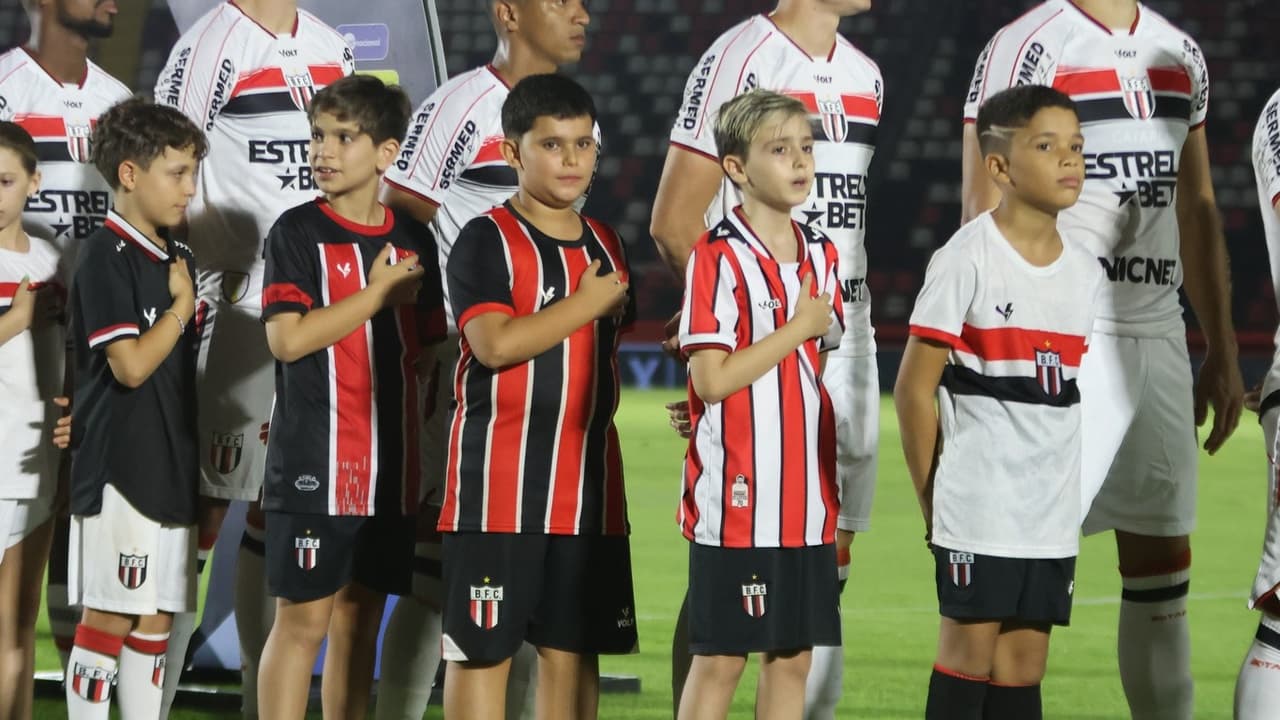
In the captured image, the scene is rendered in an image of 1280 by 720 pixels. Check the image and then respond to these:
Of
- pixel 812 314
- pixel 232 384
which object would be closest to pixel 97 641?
pixel 232 384

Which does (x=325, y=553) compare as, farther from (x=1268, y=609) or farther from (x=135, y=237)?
(x=1268, y=609)

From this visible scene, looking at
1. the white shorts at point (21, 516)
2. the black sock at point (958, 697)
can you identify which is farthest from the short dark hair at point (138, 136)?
the black sock at point (958, 697)

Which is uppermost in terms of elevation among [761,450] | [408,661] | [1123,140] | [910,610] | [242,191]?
[1123,140]

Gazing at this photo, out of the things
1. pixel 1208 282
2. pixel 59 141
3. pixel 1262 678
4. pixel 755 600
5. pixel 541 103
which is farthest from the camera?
A: pixel 59 141

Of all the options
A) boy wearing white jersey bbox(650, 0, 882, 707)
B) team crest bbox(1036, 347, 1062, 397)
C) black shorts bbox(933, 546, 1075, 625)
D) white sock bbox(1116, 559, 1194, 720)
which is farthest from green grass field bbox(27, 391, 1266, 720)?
team crest bbox(1036, 347, 1062, 397)

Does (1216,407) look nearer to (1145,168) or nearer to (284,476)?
(1145,168)

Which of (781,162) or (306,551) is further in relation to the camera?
(306,551)

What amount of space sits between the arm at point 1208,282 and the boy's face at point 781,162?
3.74ft

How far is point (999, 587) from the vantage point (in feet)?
9.77

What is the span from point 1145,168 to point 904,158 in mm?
12991

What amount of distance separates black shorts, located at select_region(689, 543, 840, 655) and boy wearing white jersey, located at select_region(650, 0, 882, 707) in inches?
25.3

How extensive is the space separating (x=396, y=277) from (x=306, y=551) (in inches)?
22.6

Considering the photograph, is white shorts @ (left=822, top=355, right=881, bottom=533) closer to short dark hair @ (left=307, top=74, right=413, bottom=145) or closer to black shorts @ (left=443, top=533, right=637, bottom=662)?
black shorts @ (left=443, top=533, right=637, bottom=662)

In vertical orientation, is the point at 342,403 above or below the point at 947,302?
below
